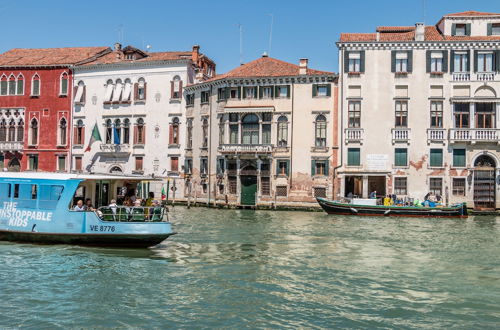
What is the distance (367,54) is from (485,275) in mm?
23531

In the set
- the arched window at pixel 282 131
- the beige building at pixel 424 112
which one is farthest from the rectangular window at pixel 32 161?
the beige building at pixel 424 112

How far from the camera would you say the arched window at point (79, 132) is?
138 ft

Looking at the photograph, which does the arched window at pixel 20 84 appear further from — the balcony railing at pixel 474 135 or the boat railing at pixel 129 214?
the balcony railing at pixel 474 135

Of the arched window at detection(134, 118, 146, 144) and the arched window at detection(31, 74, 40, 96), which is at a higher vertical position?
the arched window at detection(31, 74, 40, 96)

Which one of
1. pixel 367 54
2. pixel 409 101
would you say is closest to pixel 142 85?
pixel 367 54

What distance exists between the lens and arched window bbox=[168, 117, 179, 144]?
131 ft

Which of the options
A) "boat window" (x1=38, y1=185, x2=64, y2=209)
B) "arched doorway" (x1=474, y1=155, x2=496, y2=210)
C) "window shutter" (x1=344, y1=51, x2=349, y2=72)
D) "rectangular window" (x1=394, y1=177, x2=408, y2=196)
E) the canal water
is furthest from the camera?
"window shutter" (x1=344, y1=51, x2=349, y2=72)

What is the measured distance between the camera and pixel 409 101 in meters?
34.5

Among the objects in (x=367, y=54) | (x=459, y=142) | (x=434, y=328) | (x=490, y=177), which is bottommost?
(x=434, y=328)

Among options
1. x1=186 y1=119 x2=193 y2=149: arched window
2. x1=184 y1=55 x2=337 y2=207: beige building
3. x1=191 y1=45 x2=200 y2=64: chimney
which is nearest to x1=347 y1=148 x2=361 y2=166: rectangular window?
x1=184 y1=55 x2=337 y2=207: beige building

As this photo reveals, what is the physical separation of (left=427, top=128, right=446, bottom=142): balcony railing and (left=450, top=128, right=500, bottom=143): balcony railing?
21.6 inches

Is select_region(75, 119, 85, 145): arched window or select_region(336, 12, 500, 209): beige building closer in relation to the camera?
select_region(336, 12, 500, 209): beige building

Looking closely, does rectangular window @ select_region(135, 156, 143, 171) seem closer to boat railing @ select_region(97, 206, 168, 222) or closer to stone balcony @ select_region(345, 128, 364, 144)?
stone balcony @ select_region(345, 128, 364, 144)

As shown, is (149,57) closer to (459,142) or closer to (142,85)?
(142,85)
